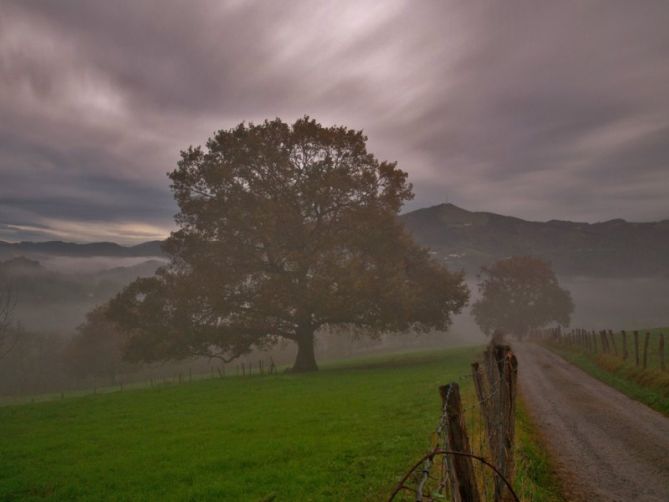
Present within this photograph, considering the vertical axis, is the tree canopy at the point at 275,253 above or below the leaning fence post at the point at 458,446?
above

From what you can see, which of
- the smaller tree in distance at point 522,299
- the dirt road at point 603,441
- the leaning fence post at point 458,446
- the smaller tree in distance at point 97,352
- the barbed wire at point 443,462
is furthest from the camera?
the smaller tree in distance at point 522,299

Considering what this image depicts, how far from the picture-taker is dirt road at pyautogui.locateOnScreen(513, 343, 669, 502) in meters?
9.85

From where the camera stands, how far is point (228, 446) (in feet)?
50.8

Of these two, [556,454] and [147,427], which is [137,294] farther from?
[556,454]

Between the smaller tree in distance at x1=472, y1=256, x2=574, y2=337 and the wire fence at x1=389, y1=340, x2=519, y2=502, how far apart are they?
95359 mm

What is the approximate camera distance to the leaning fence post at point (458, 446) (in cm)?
509

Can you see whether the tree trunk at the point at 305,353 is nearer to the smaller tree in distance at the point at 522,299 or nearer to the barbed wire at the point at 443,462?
the barbed wire at the point at 443,462

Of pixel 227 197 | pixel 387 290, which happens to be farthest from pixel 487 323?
pixel 227 197

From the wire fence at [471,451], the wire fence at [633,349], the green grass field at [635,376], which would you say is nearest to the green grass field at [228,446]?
the wire fence at [471,451]

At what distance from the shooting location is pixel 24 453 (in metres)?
17.1

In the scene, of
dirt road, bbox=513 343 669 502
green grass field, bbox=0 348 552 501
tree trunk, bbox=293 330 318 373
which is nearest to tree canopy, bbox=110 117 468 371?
tree trunk, bbox=293 330 318 373

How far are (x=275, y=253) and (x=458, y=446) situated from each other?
3686cm

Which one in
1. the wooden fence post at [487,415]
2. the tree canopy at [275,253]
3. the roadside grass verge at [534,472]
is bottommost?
the roadside grass verge at [534,472]

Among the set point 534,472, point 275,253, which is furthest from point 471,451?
point 275,253
